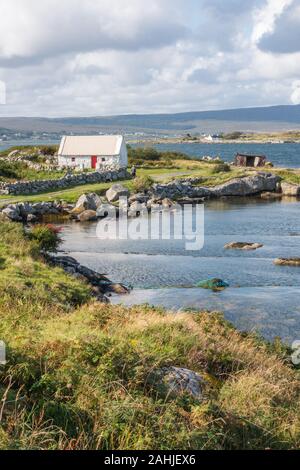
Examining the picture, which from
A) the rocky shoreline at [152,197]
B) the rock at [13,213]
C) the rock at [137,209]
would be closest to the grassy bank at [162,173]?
the rocky shoreline at [152,197]

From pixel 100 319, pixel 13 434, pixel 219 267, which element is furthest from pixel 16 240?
pixel 13 434

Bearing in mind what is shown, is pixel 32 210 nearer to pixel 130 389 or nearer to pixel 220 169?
pixel 220 169

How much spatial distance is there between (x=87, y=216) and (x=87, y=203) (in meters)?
3.51

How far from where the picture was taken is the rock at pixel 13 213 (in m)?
51.2

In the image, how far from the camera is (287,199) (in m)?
70.9

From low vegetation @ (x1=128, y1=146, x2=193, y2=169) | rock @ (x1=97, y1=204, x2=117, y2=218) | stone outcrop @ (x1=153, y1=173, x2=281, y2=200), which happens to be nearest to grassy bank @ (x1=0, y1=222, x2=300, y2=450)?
rock @ (x1=97, y1=204, x2=117, y2=218)

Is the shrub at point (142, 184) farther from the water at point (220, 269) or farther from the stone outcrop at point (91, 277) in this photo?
the stone outcrop at point (91, 277)

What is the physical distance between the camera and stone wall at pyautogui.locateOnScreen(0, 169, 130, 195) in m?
63.1

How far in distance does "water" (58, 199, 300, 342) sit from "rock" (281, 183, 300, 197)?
1722cm

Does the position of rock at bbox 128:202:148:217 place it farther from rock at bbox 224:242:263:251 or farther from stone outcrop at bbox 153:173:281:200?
rock at bbox 224:242:263:251

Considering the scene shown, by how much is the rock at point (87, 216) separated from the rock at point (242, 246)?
650 inches

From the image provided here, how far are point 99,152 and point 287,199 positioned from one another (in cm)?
2835

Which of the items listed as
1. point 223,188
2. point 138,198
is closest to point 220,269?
point 138,198
